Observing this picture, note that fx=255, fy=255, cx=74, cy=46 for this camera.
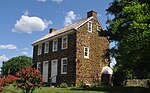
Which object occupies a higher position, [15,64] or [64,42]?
[64,42]

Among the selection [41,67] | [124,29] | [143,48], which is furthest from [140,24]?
[41,67]

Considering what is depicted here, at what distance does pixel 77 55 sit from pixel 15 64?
2796cm

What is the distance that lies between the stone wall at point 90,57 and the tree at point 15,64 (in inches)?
966

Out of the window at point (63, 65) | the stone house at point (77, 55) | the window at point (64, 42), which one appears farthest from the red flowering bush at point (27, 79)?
the window at point (64, 42)

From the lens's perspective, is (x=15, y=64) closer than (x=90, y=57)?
A: No

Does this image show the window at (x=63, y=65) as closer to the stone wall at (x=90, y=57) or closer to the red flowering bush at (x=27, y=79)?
the stone wall at (x=90, y=57)

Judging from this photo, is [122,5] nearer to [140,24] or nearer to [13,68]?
[140,24]

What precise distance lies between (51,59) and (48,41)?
2927 millimetres

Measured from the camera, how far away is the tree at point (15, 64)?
5369 centimetres

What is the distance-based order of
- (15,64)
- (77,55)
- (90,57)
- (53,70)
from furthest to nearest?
(15,64) < (53,70) < (90,57) < (77,55)

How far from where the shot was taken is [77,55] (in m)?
29.7

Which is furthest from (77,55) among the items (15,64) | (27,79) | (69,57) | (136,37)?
(15,64)

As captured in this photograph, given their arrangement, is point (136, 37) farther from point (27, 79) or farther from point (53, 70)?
point (53, 70)

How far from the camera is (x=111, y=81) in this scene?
31.1 meters
